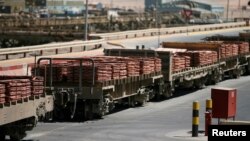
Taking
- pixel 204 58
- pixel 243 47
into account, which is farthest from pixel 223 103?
pixel 243 47

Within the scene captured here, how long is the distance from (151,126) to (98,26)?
370ft

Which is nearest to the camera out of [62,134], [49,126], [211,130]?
[211,130]

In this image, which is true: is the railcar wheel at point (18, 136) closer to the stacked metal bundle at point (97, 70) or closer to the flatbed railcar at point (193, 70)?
the stacked metal bundle at point (97, 70)

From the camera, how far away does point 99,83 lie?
2392 centimetres

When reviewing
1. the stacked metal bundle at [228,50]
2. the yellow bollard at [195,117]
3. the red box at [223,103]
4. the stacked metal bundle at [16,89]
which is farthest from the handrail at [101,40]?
the yellow bollard at [195,117]

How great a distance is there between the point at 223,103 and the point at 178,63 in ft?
40.5

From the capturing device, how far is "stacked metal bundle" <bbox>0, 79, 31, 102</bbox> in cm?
1773

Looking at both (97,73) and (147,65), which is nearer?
(97,73)

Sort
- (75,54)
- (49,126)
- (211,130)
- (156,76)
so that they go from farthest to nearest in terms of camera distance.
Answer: (75,54) → (156,76) → (49,126) → (211,130)

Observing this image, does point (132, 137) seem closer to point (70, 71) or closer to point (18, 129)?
point (18, 129)

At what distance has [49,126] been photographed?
2206cm

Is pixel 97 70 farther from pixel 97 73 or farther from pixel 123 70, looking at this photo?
pixel 123 70

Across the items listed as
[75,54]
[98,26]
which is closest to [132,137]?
[75,54]

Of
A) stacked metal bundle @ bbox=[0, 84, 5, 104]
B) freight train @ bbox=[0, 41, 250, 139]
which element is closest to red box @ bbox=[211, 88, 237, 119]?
freight train @ bbox=[0, 41, 250, 139]
